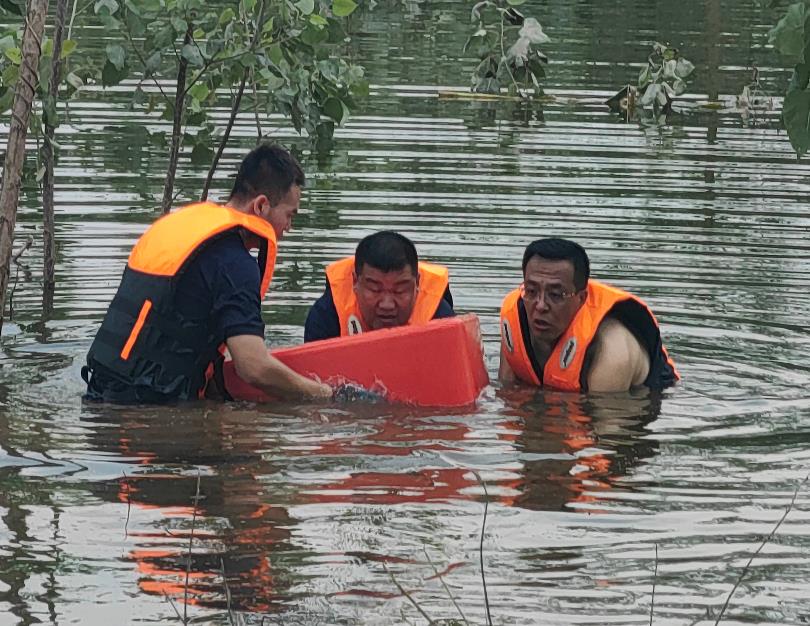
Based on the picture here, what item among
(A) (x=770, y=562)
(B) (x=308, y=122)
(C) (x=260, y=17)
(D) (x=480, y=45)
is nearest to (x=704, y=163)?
(D) (x=480, y=45)

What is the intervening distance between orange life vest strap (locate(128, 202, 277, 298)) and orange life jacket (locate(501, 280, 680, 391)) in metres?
1.44

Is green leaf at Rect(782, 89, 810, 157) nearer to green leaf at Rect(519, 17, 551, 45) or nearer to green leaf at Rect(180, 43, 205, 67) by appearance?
green leaf at Rect(180, 43, 205, 67)

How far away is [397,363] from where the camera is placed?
25.6 feet

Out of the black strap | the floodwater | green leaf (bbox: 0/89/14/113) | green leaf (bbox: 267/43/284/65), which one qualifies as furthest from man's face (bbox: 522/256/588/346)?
green leaf (bbox: 0/89/14/113)

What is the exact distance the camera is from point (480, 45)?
35.2ft

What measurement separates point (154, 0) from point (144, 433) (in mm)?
2554

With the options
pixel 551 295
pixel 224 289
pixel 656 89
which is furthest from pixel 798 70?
pixel 656 89

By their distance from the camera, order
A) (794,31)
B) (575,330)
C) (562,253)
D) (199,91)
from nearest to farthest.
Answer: (794,31) < (562,253) < (575,330) < (199,91)

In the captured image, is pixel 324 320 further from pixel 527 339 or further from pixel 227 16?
pixel 227 16

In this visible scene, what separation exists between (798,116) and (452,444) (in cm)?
395

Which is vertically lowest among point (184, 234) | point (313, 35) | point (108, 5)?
point (184, 234)

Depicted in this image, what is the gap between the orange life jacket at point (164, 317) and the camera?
24.3 ft

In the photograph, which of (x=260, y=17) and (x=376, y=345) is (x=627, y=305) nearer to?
(x=376, y=345)

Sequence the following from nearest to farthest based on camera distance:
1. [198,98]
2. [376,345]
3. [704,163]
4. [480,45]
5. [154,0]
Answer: [376,345] < [154,0] < [198,98] < [480,45] < [704,163]
